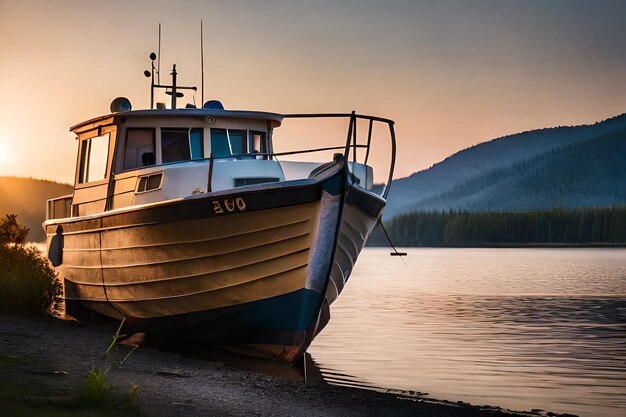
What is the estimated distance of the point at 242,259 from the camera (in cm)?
1497

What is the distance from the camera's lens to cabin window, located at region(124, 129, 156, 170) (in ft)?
57.8

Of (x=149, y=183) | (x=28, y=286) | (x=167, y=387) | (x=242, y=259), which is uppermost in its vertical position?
A: (x=149, y=183)

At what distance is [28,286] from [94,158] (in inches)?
127

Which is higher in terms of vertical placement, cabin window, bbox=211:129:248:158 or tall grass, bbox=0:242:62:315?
cabin window, bbox=211:129:248:158

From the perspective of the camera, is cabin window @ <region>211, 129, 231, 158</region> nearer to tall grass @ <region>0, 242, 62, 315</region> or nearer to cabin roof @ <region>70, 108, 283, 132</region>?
cabin roof @ <region>70, 108, 283, 132</region>

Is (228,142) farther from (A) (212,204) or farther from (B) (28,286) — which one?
(B) (28,286)

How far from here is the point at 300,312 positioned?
599 inches

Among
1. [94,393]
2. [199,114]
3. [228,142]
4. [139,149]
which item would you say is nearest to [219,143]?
[228,142]

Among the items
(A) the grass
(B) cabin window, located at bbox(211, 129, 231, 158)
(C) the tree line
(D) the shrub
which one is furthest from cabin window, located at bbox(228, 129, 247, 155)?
(C) the tree line

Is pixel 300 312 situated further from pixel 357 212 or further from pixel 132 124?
pixel 132 124

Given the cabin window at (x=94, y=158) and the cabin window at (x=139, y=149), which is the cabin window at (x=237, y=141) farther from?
the cabin window at (x=94, y=158)

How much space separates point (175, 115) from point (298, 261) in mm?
4257

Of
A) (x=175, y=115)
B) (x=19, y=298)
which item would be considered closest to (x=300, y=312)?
(x=175, y=115)

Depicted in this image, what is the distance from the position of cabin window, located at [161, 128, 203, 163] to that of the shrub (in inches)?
185
